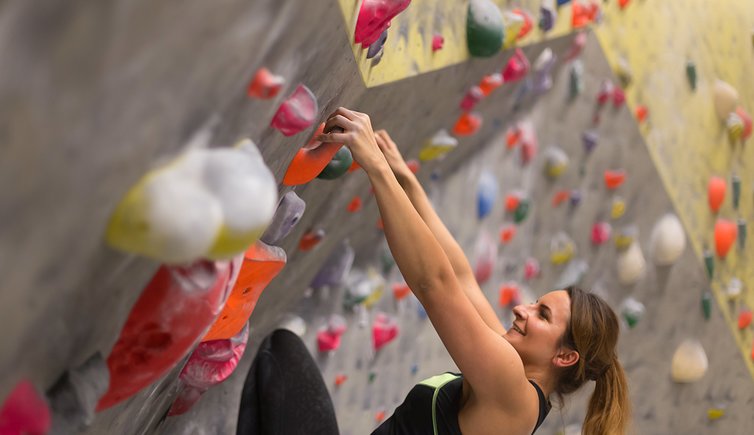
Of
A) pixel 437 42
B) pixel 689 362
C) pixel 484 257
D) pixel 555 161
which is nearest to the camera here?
pixel 437 42

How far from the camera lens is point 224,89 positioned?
3.19 feet

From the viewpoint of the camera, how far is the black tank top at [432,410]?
1646 mm

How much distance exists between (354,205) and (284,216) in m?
0.76

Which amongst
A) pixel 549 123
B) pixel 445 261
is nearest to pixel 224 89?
pixel 445 261

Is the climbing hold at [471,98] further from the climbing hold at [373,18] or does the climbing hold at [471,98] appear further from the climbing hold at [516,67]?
the climbing hold at [373,18]

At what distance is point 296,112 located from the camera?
48.9 inches

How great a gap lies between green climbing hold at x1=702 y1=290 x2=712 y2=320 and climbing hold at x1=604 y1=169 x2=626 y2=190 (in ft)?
1.80

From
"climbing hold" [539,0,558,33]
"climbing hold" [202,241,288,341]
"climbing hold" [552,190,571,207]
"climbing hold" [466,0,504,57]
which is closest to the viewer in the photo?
"climbing hold" [202,241,288,341]

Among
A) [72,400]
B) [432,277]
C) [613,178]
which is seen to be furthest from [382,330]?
[72,400]

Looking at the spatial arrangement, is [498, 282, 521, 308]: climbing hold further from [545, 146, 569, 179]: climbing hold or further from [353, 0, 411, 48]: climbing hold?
[353, 0, 411, 48]: climbing hold

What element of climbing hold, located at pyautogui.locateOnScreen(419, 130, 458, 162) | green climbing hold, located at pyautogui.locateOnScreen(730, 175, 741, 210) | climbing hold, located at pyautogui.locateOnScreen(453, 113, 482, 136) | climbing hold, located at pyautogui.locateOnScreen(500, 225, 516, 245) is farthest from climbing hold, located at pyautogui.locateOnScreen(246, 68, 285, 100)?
green climbing hold, located at pyautogui.locateOnScreen(730, 175, 741, 210)

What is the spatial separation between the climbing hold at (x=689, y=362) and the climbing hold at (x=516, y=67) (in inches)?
52.1

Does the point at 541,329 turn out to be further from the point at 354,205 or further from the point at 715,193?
the point at 715,193

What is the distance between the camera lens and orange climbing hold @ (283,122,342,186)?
60.2 inches
